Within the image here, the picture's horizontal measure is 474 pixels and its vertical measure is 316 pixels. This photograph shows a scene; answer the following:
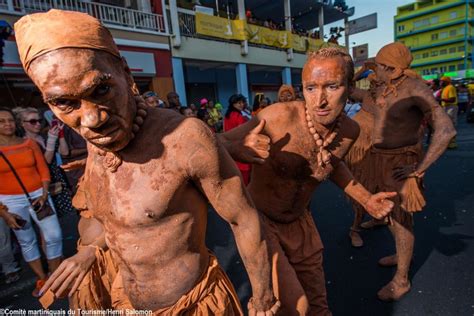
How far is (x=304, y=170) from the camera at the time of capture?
176cm

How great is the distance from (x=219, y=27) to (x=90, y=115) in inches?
503

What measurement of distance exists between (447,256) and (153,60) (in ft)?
32.4

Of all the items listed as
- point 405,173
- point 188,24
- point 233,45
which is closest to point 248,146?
point 405,173

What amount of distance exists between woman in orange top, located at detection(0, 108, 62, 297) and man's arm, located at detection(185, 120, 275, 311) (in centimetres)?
268

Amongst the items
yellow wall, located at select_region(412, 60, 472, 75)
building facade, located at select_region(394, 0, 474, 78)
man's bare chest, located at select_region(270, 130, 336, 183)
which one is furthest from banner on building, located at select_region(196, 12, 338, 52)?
yellow wall, located at select_region(412, 60, 472, 75)

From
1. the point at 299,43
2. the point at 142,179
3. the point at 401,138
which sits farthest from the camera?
the point at 299,43

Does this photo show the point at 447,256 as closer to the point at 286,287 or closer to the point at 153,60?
the point at 286,287

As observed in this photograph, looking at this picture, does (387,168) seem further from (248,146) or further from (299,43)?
(299,43)

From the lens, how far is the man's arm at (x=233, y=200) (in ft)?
3.43

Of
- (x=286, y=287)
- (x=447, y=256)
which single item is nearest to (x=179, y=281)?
(x=286, y=287)

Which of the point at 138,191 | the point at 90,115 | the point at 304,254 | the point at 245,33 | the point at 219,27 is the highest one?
the point at 219,27

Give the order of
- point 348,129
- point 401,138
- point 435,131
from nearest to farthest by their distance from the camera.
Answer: point 348,129 → point 435,131 → point 401,138

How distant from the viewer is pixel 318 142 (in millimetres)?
1712

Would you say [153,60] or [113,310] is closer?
[113,310]
